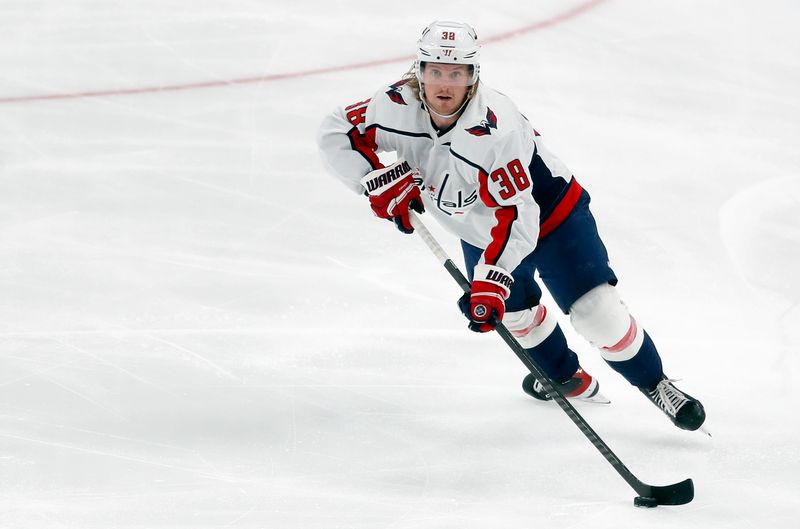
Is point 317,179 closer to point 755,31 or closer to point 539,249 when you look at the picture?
point 539,249

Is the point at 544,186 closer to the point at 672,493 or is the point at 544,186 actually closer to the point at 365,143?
the point at 365,143

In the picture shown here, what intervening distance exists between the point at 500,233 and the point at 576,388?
2.41ft

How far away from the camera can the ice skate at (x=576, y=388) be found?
308 centimetres

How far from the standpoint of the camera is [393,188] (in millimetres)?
2762

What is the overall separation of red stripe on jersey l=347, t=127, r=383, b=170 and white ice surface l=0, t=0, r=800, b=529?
728 millimetres

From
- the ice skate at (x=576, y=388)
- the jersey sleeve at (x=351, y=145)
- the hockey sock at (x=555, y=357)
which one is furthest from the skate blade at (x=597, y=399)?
the jersey sleeve at (x=351, y=145)

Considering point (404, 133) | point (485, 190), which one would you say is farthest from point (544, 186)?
point (404, 133)

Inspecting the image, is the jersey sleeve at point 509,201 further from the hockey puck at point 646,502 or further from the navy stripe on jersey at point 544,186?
the hockey puck at point 646,502

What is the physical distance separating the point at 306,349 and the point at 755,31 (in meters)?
3.61

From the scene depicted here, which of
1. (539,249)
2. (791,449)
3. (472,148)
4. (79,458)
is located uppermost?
(472,148)

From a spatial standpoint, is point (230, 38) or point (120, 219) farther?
point (230, 38)

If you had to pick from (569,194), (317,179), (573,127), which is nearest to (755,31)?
(573,127)

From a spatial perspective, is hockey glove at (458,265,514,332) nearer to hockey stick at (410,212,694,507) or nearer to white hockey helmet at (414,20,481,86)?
hockey stick at (410,212,694,507)

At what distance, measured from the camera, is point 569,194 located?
9.32ft
